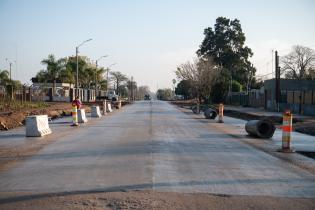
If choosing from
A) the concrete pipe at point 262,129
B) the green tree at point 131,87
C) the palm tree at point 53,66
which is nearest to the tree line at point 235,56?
the palm tree at point 53,66

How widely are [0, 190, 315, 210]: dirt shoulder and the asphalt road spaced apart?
1.31 ft

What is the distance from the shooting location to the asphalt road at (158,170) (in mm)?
9086

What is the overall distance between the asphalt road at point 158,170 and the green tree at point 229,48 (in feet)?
287

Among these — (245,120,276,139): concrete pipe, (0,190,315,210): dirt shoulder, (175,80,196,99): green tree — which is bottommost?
(0,190,315,210): dirt shoulder

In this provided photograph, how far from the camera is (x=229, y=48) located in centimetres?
10375

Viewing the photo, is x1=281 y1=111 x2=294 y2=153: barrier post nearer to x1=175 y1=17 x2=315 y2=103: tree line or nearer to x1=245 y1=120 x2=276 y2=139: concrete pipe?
x1=245 y1=120 x2=276 y2=139: concrete pipe

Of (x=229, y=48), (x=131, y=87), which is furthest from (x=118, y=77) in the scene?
(x=229, y=48)

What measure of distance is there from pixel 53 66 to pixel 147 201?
3577 inches

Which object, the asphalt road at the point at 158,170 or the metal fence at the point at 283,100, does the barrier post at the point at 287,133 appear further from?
the metal fence at the point at 283,100

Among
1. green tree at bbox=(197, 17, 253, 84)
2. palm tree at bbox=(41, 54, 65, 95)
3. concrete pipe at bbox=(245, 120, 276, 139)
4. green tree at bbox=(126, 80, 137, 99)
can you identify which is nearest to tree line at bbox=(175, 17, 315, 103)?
green tree at bbox=(197, 17, 253, 84)

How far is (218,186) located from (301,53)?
337ft

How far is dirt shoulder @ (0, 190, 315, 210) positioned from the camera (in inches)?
299

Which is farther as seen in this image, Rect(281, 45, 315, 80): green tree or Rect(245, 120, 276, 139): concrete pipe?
Rect(281, 45, 315, 80): green tree

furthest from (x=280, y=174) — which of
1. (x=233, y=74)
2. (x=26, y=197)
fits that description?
(x=233, y=74)
